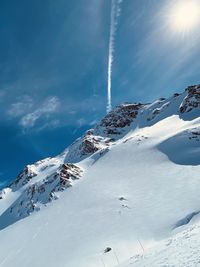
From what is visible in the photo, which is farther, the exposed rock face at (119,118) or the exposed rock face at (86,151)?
the exposed rock face at (119,118)

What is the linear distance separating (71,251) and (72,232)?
790cm

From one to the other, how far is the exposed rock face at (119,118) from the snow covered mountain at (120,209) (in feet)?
91.7

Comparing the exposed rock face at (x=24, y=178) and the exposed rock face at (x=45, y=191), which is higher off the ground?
the exposed rock face at (x=24, y=178)

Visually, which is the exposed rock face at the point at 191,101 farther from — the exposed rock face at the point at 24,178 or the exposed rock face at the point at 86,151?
the exposed rock face at the point at 24,178

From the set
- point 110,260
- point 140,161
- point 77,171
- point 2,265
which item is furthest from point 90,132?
point 110,260

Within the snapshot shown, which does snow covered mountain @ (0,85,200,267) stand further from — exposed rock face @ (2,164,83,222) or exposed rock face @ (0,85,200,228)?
exposed rock face @ (0,85,200,228)

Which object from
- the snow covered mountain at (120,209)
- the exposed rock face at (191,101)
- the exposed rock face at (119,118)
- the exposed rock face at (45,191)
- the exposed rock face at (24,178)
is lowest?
the snow covered mountain at (120,209)

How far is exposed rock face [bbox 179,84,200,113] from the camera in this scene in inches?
4553

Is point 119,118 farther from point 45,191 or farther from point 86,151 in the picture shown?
point 45,191

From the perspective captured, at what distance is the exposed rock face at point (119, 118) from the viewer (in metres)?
147

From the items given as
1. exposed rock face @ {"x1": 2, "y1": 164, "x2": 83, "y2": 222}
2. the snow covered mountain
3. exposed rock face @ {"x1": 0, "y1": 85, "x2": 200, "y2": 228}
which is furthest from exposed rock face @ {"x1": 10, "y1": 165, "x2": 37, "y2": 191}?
exposed rock face @ {"x1": 2, "y1": 164, "x2": 83, "y2": 222}

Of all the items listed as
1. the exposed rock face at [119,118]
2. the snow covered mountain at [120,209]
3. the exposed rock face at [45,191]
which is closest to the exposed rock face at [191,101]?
the snow covered mountain at [120,209]

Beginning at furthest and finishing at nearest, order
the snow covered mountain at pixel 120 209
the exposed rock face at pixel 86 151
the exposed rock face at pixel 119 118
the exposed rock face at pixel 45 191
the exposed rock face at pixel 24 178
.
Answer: the exposed rock face at pixel 119 118
the exposed rock face at pixel 24 178
the exposed rock face at pixel 86 151
the exposed rock face at pixel 45 191
the snow covered mountain at pixel 120 209

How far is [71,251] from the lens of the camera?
48.5 m
